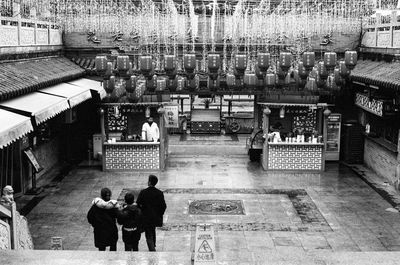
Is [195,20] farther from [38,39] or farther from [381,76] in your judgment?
[381,76]

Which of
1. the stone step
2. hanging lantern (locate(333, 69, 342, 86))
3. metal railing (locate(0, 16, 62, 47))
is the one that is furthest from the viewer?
hanging lantern (locate(333, 69, 342, 86))

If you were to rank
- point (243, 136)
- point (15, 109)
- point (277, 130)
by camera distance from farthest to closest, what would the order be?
1. point (243, 136)
2. point (277, 130)
3. point (15, 109)

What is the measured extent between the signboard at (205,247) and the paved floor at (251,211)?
713 millimetres

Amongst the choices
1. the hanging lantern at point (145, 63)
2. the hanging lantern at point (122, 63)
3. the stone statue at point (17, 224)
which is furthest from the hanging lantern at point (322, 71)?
the stone statue at point (17, 224)

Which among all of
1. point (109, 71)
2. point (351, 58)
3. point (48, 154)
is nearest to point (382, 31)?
point (351, 58)

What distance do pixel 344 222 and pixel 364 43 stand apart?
10324 mm

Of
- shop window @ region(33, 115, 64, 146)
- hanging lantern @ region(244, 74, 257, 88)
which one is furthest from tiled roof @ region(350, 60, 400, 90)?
shop window @ region(33, 115, 64, 146)

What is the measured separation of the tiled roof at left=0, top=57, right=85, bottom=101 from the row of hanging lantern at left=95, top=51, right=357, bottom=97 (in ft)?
4.90

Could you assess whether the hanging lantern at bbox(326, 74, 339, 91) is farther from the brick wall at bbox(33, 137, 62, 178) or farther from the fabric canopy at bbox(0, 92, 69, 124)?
the brick wall at bbox(33, 137, 62, 178)

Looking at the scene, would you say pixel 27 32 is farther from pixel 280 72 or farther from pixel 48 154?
pixel 280 72

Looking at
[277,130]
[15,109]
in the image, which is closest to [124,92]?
[277,130]

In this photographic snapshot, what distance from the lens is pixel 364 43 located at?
22578mm

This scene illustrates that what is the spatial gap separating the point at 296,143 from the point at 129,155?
6.06 meters

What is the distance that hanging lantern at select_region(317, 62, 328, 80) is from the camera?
17973 millimetres
